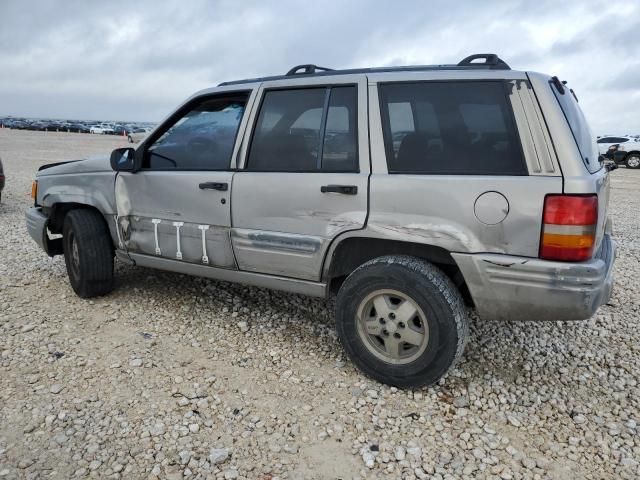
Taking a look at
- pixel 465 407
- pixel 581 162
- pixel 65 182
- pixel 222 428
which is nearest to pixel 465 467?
pixel 465 407

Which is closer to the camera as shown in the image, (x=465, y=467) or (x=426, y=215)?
(x=465, y=467)

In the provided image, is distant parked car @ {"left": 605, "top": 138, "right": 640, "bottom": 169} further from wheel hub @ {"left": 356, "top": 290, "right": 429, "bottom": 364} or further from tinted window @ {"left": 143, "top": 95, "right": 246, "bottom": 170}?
wheel hub @ {"left": 356, "top": 290, "right": 429, "bottom": 364}

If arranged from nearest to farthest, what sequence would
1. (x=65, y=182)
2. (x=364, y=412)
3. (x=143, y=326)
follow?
(x=364, y=412), (x=143, y=326), (x=65, y=182)

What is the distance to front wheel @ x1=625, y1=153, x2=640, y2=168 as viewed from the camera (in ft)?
67.4

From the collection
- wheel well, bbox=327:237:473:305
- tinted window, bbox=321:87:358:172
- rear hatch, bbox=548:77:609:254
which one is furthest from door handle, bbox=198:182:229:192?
rear hatch, bbox=548:77:609:254

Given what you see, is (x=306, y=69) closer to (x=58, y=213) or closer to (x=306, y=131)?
(x=306, y=131)

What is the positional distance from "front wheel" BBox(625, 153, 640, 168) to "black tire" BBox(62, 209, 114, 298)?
22557 millimetres

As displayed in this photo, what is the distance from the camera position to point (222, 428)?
2.58 meters

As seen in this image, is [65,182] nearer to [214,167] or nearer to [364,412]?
[214,167]

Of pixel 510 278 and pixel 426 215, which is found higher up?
pixel 426 215

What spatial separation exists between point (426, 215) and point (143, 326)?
2.37 meters

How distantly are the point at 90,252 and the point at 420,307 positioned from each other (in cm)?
282

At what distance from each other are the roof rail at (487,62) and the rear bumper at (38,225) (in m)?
3.77

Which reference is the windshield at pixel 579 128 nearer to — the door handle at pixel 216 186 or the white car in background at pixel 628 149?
the door handle at pixel 216 186
